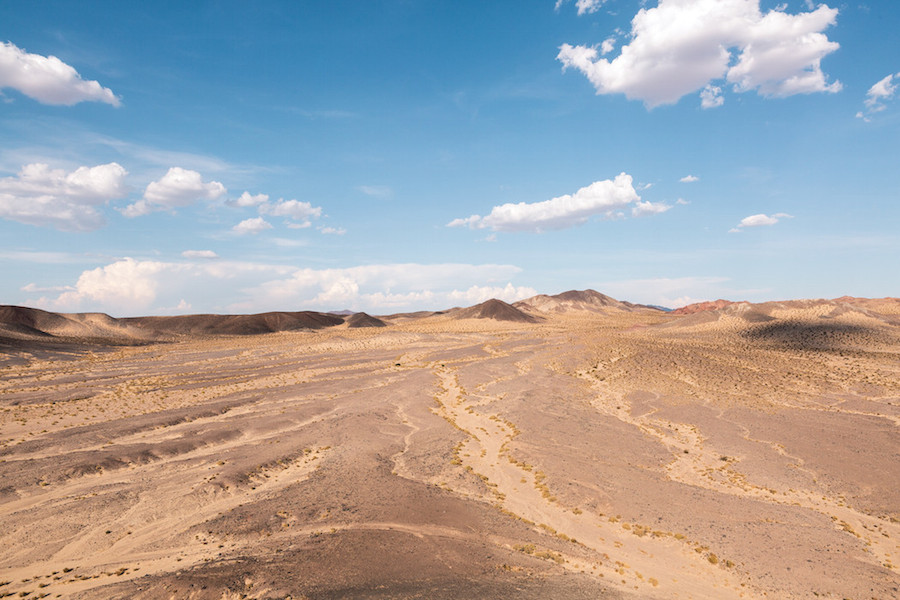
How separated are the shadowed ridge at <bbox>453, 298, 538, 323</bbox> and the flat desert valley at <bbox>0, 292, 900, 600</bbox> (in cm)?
11010

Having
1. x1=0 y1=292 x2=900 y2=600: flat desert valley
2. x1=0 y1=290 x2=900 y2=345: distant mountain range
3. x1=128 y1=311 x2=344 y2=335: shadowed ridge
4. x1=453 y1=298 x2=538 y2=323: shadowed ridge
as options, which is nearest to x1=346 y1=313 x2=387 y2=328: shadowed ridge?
x1=0 y1=290 x2=900 y2=345: distant mountain range

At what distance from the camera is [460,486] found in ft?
64.6

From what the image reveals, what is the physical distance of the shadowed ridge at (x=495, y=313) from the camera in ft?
516

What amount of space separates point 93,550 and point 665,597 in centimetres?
1704

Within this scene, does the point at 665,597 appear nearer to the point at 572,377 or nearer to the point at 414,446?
the point at 414,446

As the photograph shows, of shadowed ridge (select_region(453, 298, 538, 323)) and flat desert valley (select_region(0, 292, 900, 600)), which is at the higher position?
shadowed ridge (select_region(453, 298, 538, 323))

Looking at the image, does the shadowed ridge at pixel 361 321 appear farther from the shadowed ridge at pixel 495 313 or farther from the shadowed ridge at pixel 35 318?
the shadowed ridge at pixel 35 318

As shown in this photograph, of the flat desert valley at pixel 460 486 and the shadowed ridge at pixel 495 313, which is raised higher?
the shadowed ridge at pixel 495 313

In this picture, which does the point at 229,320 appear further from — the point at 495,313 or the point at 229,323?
the point at 495,313

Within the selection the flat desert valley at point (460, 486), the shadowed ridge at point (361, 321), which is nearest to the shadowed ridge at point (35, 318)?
the shadowed ridge at point (361, 321)

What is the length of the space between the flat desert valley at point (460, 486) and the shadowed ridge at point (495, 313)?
11010cm

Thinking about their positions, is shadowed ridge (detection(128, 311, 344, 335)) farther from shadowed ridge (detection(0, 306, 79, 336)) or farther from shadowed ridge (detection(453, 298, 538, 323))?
shadowed ridge (detection(453, 298, 538, 323))

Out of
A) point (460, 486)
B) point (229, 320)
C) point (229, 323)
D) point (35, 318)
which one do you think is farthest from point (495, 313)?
point (460, 486)

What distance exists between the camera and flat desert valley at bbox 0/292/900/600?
510 inches
